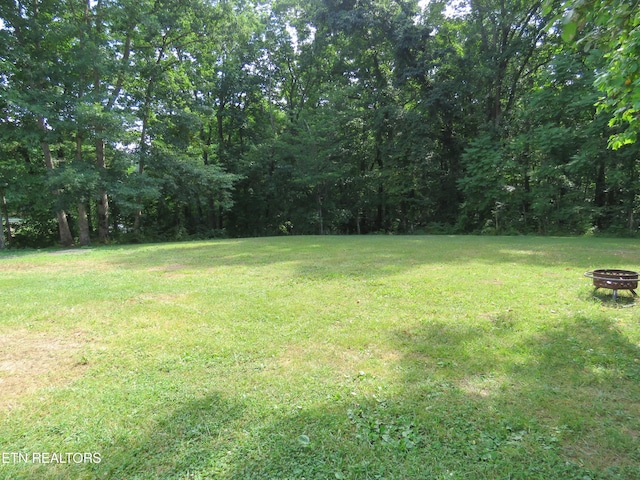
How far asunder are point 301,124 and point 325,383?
19.6 meters

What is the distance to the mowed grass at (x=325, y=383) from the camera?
1.87 m

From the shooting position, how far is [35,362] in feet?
10.0

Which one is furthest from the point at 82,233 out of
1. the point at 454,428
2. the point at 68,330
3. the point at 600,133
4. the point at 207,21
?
the point at 600,133

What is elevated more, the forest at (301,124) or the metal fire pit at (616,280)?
the forest at (301,124)

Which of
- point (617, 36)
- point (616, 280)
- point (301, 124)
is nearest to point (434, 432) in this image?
point (617, 36)

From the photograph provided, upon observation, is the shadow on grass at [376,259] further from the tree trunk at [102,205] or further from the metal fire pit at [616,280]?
the tree trunk at [102,205]

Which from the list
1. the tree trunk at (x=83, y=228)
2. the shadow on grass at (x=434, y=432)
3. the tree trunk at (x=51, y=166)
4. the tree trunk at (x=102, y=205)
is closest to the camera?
the shadow on grass at (x=434, y=432)

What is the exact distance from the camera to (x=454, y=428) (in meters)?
2.10

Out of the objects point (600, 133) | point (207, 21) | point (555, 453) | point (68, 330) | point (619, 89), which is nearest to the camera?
point (555, 453)

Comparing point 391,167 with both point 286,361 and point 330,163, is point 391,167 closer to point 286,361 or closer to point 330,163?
point 330,163

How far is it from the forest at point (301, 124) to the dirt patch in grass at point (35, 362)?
11748 millimetres

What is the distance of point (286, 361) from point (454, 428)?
58.2 inches

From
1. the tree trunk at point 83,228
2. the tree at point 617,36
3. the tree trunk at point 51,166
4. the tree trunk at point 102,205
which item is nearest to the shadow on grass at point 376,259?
the tree at point 617,36

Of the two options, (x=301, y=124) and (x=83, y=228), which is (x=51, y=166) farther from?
(x=301, y=124)
